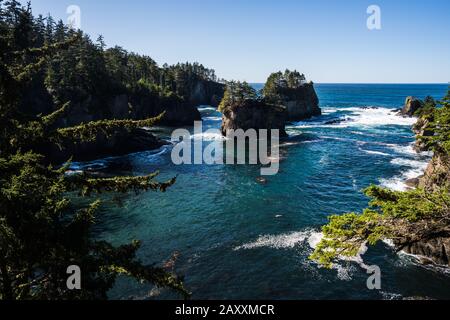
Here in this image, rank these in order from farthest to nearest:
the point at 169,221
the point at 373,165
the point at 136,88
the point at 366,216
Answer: the point at 136,88
the point at 373,165
the point at 169,221
the point at 366,216

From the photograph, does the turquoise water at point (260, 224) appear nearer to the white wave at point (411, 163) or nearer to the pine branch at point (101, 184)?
the white wave at point (411, 163)

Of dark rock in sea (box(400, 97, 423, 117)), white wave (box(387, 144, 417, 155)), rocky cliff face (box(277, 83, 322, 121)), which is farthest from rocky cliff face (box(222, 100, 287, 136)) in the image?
dark rock in sea (box(400, 97, 423, 117))

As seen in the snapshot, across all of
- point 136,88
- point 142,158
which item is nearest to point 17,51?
point 142,158

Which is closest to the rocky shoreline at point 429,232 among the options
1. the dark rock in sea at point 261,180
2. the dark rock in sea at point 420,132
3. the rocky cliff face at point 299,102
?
the dark rock in sea at point 420,132

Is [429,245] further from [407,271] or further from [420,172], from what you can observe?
[420,172]

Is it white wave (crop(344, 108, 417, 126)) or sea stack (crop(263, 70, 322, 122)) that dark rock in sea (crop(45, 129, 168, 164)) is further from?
white wave (crop(344, 108, 417, 126))

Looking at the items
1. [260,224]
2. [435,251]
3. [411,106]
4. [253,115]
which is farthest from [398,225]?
[411,106]
